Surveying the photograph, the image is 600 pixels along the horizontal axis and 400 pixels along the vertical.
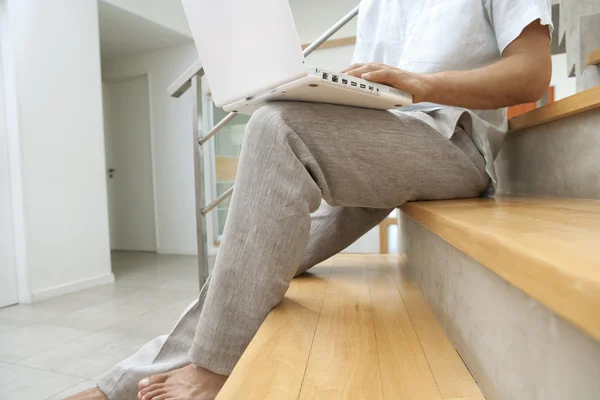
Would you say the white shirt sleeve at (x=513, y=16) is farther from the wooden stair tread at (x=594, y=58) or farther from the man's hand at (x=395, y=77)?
the wooden stair tread at (x=594, y=58)

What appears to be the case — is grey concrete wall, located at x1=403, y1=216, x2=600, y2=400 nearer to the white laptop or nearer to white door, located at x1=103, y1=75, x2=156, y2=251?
the white laptop

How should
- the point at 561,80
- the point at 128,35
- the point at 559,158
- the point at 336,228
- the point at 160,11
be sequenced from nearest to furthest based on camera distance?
the point at 559,158
the point at 336,228
the point at 160,11
the point at 128,35
the point at 561,80

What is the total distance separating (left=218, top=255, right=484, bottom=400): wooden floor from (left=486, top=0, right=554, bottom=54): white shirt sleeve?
0.55 meters

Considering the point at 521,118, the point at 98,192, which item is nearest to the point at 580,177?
the point at 521,118

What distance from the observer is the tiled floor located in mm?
1419

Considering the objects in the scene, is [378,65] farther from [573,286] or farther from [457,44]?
[573,286]

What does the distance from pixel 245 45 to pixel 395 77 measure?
26 cm

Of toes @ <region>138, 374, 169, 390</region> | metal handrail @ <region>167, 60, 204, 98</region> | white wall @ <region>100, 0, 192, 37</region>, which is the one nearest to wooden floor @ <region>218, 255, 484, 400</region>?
toes @ <region>138, 374, 169, 390</region>

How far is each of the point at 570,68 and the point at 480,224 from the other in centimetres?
220

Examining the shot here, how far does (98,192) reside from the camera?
3.07 metres

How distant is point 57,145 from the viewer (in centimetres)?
276

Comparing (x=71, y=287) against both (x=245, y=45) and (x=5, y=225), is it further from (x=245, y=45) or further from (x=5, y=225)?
(x=245, y=45)

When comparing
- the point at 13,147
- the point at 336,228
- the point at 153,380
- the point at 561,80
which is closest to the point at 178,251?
the point at 13,147

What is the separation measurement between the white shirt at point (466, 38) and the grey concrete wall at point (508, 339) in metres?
0.32
